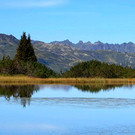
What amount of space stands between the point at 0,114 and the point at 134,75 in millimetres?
68683

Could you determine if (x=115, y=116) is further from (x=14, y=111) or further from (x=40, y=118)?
(x=14, y=111)

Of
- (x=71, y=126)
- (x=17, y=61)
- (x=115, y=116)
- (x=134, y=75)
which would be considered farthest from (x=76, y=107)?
(x=134, y=75)

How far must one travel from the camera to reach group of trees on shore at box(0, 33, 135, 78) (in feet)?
282

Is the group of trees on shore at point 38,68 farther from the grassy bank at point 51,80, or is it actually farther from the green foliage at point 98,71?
the grassy bank at point 51,80

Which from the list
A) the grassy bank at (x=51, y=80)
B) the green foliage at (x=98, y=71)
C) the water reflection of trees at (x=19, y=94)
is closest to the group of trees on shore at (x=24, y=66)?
the grassy bank at (x=51, y=80)

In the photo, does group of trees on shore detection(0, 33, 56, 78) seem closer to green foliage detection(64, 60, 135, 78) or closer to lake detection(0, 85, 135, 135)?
green foliage detection(64, 60, 135, 78)

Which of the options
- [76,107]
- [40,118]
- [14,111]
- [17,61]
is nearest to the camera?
[40,118]

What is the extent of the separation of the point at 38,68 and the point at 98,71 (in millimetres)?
13773

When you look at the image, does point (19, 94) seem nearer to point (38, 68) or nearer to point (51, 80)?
point (51, 80)

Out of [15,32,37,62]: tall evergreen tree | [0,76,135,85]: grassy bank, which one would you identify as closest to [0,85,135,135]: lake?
[0,76,135,85]: grassy bank

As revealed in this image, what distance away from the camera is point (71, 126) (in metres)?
25.2

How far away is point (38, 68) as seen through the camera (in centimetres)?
Answer: 8731

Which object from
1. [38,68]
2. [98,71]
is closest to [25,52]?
[38,68]

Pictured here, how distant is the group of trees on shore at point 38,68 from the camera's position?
8594cm
